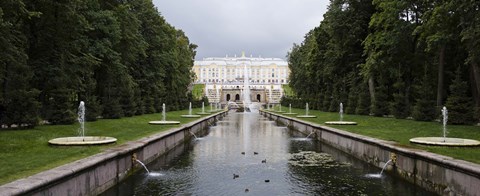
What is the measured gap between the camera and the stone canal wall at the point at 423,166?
7242 millimetres

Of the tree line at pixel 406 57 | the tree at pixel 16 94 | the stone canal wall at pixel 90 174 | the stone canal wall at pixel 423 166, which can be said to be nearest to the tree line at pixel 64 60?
the tree at pixel 16 94

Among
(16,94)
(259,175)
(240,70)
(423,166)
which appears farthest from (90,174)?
(240,70)

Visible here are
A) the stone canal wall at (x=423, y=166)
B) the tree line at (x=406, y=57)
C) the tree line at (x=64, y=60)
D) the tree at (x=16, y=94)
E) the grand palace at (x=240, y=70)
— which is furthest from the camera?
the grand palace at (x=240, y=70)

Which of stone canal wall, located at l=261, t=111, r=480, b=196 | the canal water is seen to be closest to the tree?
the canal water

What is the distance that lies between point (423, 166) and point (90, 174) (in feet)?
21.6

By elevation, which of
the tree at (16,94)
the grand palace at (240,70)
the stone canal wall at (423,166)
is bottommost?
the stone canal wall at (423,166)

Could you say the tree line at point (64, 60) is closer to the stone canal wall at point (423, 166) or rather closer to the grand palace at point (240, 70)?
the stone canal wall at point (423, 166)

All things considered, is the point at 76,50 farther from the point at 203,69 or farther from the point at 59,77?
the point at 203,69

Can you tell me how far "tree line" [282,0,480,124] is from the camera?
18.2 m

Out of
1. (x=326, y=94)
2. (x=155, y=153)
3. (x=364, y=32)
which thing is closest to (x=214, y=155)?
(x=155, y=153)

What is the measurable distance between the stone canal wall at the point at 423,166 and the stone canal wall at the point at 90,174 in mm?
6184

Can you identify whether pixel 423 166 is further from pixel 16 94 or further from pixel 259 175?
pixel 16 94

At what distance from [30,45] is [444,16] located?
1788 centimetres

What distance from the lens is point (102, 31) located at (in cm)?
2353
